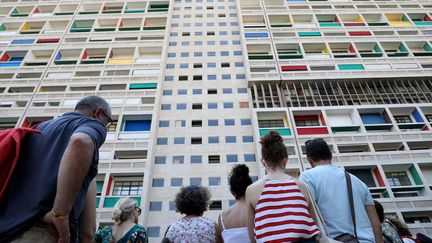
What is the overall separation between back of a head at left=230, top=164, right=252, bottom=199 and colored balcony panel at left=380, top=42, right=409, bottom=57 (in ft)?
78.2

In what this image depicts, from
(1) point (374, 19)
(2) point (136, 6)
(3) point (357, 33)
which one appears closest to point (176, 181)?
(3) point (357, 33)

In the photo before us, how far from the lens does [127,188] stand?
17219 millimetres

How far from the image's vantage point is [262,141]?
3725mm

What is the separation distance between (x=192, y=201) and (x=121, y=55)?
23.8 meters

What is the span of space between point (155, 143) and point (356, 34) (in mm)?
19274

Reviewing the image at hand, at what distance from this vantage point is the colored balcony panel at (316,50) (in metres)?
24.0

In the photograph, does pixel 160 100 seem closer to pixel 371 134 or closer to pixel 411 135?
pixel 371 134

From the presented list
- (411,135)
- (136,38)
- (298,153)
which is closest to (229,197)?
(298,153)

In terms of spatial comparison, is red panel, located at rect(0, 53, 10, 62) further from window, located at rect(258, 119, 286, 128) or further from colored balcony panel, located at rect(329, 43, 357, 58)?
colored balcony panel, located at rect(329, 43, 357, 58)

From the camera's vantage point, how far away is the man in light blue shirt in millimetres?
3527

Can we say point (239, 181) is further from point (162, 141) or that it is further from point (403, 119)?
point (403, 119)

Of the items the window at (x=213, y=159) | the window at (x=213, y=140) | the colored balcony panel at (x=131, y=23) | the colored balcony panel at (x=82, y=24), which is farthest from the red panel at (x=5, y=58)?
the window at (x=213, y=159)

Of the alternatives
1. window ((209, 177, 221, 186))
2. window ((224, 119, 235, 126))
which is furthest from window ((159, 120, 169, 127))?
window ((209, 177, 221, 186))

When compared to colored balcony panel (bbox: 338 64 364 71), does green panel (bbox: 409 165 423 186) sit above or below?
below
